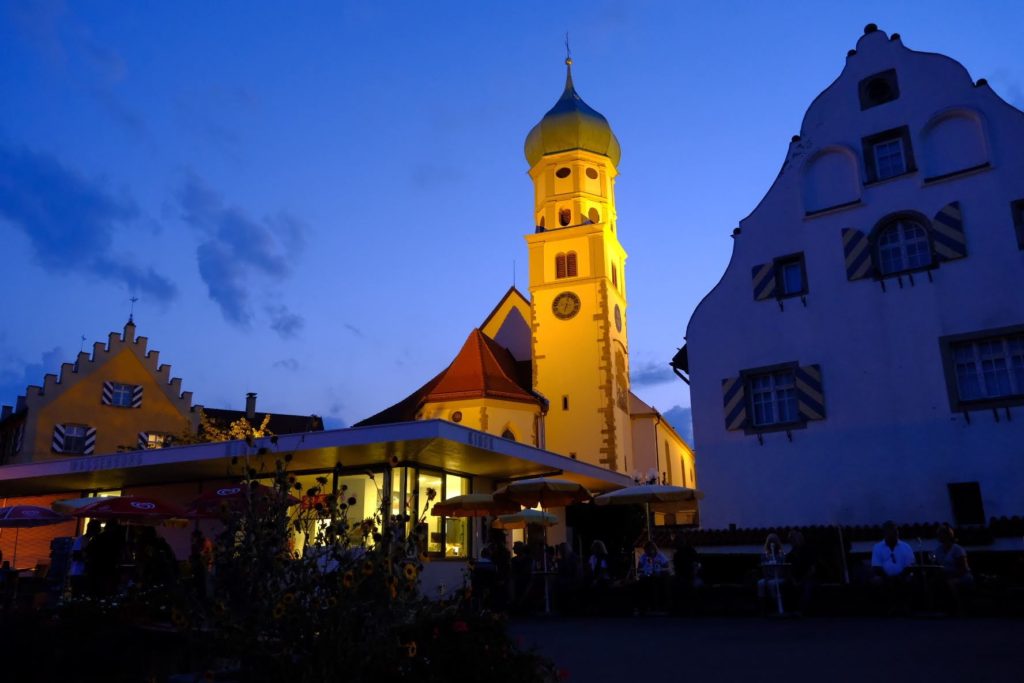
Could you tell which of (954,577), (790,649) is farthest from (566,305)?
(790,649)

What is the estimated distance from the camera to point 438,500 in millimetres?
21125

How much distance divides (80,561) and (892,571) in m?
13.8

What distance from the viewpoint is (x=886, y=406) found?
17516mm

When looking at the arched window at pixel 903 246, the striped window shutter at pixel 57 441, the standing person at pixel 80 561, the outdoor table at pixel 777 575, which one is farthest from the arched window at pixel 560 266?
the outdoor table at pixel 777 575

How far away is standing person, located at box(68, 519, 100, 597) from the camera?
13547 mm

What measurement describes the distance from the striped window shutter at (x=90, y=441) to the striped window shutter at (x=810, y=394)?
2865 cm

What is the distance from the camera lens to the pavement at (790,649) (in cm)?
690

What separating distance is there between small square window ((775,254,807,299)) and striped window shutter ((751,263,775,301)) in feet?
0.37

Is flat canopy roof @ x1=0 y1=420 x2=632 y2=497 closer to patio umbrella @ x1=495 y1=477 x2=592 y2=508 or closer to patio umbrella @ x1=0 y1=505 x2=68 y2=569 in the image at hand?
patio umbrella @ x1=495 y1=477 x2=592 y2=508

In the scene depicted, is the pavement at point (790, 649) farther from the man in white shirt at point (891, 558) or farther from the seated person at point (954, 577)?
the man in white shirt at point (891, 558)

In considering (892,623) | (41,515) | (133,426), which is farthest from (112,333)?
(892,623)

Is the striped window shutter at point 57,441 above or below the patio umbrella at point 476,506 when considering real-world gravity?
above

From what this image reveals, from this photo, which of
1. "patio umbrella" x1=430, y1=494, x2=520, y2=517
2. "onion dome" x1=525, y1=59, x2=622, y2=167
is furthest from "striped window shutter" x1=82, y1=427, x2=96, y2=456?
"onion dome" x1=525, y1=59, x2=622, y2=167

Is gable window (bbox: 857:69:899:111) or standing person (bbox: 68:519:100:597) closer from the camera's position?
standing person (bbox: 68:519:100:597)
